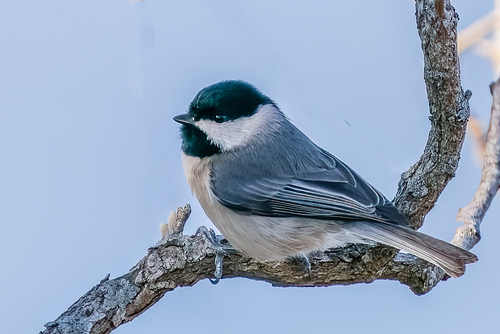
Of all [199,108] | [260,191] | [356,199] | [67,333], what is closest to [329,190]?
[356,199]

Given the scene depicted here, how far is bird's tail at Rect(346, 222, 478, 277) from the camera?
1.83m

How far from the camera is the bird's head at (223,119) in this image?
7.18 ft

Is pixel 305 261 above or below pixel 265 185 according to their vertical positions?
below

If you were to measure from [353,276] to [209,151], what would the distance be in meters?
0.74

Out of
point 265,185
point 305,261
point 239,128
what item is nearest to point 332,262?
point 305,261

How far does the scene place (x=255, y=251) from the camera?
2.13 m

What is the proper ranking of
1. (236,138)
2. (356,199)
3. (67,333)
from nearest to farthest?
(67,333), (356,199), (236,138)

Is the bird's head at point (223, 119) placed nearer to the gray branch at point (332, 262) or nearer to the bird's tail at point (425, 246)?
the gray branch at point (332, 262)

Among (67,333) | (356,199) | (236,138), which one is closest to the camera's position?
(67,333)

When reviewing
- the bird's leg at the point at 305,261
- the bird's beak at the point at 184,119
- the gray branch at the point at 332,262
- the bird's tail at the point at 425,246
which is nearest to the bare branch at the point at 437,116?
the gray branch at the point at 332,262

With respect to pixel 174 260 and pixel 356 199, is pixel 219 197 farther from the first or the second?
pixel 356 199

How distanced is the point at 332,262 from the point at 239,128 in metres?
0.64

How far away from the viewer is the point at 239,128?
7.46 ft

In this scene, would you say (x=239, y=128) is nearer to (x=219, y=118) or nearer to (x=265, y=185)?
(x=219, y=118)
